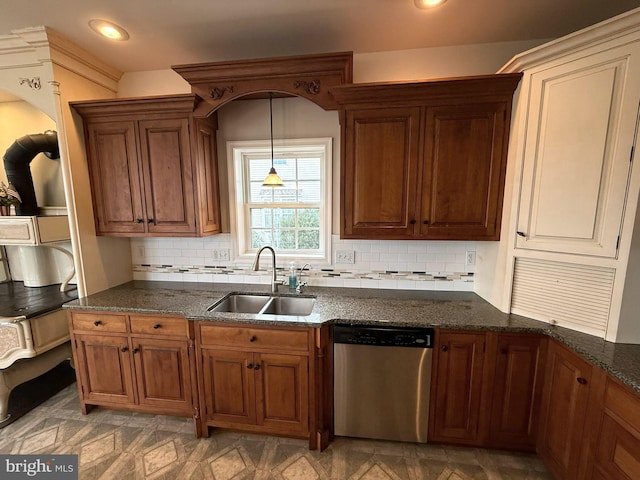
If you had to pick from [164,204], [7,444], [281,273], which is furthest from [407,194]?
[7,444]

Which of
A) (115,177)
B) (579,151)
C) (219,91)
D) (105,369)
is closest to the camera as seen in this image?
(579,151)

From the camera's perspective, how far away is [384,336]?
5.75 ft

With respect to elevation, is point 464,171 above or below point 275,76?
below

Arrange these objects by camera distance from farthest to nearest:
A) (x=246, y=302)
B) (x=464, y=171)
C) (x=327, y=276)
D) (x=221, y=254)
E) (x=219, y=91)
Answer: (x=221, y=254), (x=327, y=276), (x=246, y=302), (x=219, y=91), (x=464, y=171)

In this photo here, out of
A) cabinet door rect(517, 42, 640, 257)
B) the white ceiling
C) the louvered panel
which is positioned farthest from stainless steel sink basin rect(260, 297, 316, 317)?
the white ceiling

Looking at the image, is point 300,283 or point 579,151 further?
point 300,283

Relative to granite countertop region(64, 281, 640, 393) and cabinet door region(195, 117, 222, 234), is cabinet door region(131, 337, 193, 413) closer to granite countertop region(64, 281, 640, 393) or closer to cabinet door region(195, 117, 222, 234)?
granite countertop region(64, 281, 640, 393)

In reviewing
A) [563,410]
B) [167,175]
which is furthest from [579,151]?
[167,175]

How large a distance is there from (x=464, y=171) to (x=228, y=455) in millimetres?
2456

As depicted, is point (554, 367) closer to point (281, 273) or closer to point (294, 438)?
point (294, 438)

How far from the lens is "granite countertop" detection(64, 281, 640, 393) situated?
142 cm

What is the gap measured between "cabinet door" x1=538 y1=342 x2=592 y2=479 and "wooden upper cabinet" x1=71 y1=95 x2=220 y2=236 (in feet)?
8.22

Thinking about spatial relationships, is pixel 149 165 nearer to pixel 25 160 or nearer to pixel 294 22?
pixel 25 160

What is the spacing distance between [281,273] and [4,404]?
2268 millimetres
